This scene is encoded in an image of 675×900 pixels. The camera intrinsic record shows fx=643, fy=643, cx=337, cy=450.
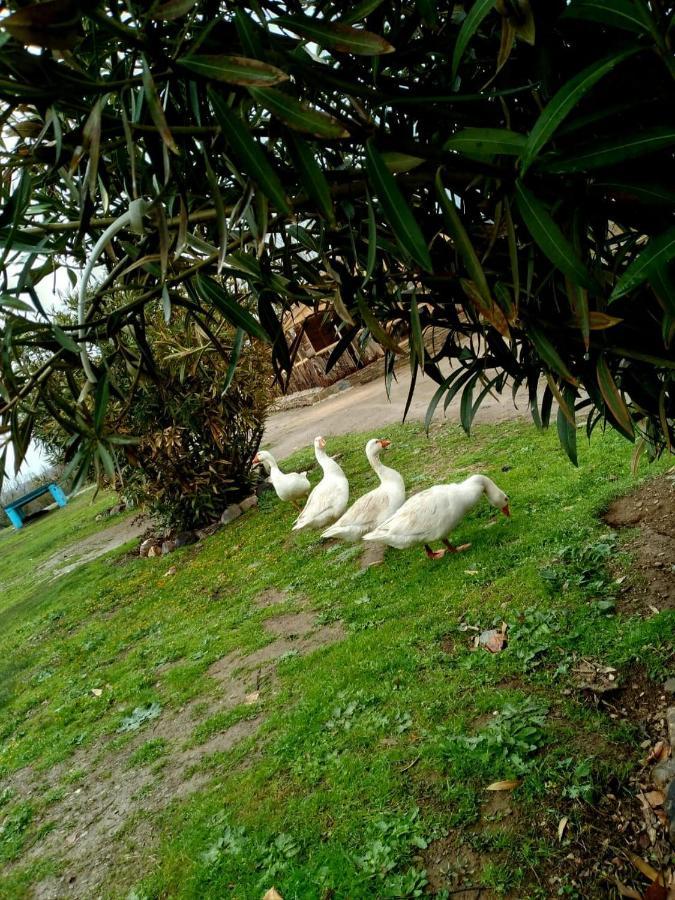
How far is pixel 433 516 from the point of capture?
4828 mm

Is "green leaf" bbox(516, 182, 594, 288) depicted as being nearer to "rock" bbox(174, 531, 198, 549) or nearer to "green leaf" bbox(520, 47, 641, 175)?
"green leaf" bbox(520, 47, 641, 175)

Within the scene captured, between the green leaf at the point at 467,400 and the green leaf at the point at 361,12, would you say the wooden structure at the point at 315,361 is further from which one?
the green leaf at the point at 361,12

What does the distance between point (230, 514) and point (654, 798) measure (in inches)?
307

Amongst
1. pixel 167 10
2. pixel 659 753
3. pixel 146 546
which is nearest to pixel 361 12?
pixel 167 10

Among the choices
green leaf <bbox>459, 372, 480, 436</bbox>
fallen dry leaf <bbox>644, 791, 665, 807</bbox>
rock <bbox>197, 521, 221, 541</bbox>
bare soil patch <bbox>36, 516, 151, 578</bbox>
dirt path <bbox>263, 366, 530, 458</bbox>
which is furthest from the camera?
bare soil patch <bbox>36, 516, 151, 578</bbox>

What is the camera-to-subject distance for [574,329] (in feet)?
5.49

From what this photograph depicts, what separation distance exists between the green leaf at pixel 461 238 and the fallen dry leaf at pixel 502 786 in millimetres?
2039

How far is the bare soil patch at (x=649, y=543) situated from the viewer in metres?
3.33

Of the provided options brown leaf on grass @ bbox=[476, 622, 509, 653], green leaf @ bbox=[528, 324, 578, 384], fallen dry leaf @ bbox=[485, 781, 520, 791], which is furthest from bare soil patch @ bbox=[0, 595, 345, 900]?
green leaf @ bbox=[528, 324, 578, 384]

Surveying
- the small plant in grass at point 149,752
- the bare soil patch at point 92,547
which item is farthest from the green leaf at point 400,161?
the bare soil patch at point 92,547

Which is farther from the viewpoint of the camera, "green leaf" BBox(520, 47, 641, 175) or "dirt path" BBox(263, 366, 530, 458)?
"dirt path" BBox(263, 366, 530, 458)

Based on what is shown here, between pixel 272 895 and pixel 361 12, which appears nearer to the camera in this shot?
pixel 361 12

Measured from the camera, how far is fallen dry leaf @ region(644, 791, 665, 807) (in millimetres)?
2246

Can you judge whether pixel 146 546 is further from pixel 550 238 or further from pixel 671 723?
pixel 550 238
